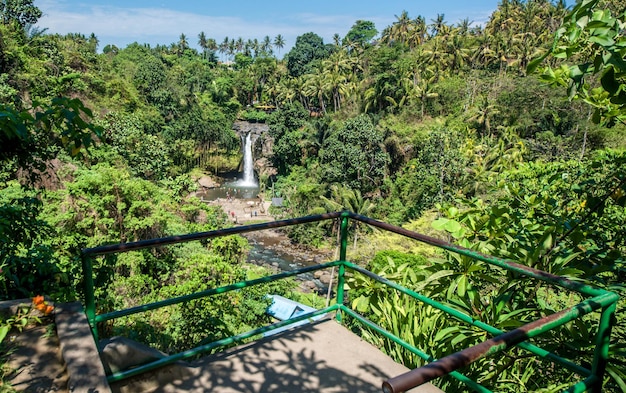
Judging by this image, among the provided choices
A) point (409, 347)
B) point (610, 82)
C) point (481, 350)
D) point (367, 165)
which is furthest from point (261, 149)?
point (481, 350)

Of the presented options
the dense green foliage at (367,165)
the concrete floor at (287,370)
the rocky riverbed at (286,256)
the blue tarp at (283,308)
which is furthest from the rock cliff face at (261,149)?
the concrete floor at (287,370)

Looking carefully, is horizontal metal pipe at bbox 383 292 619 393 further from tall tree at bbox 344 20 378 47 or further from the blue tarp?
tall tree at bbox 344 20 378 47

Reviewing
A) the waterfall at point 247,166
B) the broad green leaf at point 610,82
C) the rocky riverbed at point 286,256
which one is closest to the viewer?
the broad green leaf at point 610,82

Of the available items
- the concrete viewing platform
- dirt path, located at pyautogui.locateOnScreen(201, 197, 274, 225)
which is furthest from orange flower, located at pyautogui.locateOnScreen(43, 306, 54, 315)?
dirt path, located at pyautogui.locateOnScreen(201, 197, 274, 225)

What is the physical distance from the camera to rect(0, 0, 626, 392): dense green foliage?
220cm

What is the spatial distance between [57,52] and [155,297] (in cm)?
2152

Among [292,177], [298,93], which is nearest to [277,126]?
[292,177]

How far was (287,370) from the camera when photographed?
2.25 m

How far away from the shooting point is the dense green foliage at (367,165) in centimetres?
220

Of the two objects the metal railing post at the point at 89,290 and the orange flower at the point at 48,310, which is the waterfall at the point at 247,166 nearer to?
the orange flower at the point at 48,310

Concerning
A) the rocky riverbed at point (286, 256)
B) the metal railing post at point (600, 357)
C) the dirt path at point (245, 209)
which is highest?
the metal railing post at point (600, 357)

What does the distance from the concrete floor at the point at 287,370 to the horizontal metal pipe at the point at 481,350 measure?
1142 millimetres

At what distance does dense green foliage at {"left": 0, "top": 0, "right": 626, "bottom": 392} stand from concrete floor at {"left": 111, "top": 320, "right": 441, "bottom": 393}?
33 centimetres

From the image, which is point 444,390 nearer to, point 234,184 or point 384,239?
point 384,239
